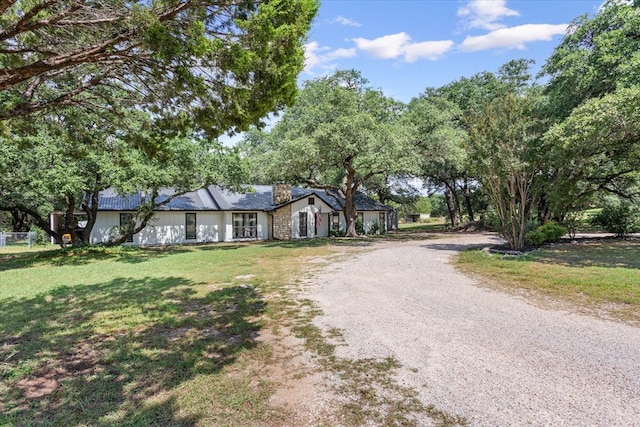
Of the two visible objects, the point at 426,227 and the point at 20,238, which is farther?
the point at 426,227

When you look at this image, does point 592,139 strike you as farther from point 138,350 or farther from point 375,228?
point 375,228

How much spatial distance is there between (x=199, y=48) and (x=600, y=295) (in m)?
7.85

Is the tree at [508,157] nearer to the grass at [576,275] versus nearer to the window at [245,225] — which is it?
the grass at [576,275]

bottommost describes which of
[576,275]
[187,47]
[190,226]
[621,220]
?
[576,275]

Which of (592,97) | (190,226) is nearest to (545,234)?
(592,97)

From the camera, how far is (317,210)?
2375cm

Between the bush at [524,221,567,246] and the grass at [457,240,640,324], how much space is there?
1.20m

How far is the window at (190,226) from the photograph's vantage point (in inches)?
813

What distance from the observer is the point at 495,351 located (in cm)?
403

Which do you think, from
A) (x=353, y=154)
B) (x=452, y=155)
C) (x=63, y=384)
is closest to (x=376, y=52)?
(x=353, y=154)

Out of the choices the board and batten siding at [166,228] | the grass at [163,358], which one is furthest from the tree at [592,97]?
the board and batten siding at [166,228]

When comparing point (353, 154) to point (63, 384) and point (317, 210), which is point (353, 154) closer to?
point (317, 210)

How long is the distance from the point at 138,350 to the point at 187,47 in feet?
12.2

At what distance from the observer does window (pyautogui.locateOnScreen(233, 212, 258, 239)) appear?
22.0 meters
